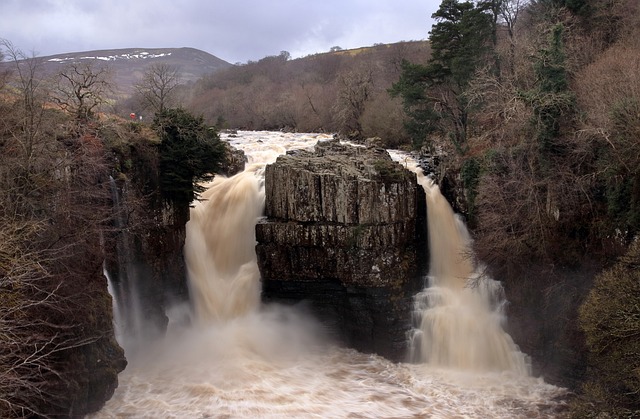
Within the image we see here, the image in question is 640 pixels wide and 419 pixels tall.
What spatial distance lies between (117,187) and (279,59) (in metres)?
86.7

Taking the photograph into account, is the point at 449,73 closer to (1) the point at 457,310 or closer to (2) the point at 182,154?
(1) the point at 457,310

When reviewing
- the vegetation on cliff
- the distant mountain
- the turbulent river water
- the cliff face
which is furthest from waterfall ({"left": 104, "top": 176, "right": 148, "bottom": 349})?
the distant mountain

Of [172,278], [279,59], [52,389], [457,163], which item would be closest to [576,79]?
[457,163]

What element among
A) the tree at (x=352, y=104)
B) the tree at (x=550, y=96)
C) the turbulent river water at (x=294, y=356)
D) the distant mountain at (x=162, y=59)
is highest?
the distant mountain at (x=162, y=59)

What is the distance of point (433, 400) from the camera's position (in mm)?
16875

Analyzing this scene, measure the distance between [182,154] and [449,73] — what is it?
15.8m

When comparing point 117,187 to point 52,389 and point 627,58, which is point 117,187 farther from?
point 627,58

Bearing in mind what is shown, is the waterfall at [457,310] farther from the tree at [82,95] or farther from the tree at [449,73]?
the tree at [82,95]

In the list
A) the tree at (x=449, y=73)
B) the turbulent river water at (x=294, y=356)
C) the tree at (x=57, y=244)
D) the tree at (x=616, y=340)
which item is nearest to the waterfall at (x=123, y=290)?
the turbulent river water at (x=294, y=356)

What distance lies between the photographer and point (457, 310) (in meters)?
20.2

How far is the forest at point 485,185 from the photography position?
12.8m

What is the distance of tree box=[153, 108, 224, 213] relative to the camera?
20.9 m

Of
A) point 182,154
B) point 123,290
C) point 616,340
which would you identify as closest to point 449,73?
point 182,154

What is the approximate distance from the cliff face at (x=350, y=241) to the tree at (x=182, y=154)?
2.83 meters
